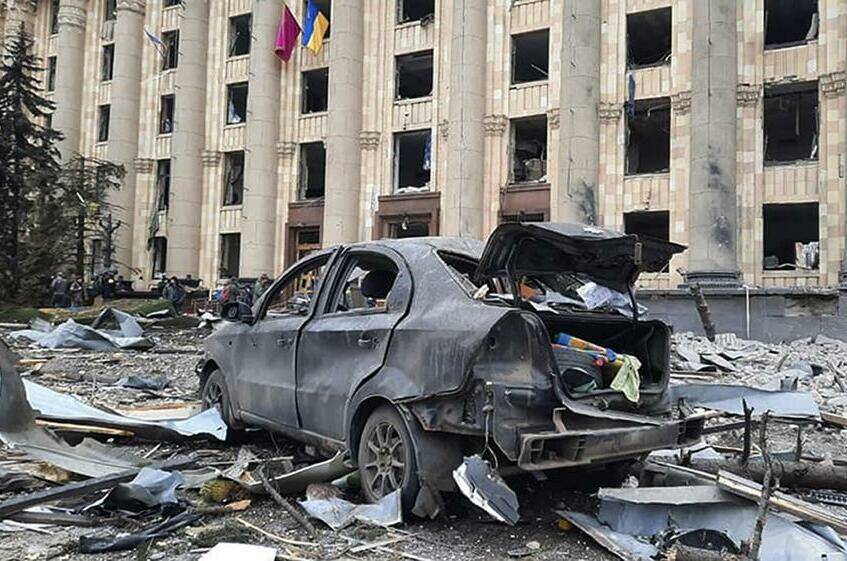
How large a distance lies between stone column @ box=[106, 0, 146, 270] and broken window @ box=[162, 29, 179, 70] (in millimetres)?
1300

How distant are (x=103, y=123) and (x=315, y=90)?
12.3m

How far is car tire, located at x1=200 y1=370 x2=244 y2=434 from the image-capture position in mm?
6098

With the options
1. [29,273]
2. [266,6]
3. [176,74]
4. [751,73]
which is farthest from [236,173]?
[751,73]

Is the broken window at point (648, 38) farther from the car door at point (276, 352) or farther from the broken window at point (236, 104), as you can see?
the car door at point (276, 352)

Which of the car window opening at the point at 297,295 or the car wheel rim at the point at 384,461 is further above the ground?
the car window opening at the point at 297,295

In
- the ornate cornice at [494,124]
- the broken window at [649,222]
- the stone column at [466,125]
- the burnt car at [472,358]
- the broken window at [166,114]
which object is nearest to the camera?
the burnt car at [472,358]

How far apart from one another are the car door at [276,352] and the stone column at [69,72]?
3275cm

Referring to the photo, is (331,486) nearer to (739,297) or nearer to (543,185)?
(739,297)

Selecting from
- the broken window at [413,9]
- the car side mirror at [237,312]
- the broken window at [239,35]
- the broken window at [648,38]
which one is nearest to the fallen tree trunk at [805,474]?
the car side mirror at [237,312]

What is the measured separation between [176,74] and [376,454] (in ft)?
97.5

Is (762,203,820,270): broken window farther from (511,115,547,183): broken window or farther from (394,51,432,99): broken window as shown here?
(394,51,432,99): broken window

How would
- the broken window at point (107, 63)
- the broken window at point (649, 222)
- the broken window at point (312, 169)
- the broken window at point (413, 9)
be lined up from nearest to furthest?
the broken window at point (649, 222) → the broken window at point (413, 9) → the broken window at point (312, 169) → the broken window at point (107, 63)

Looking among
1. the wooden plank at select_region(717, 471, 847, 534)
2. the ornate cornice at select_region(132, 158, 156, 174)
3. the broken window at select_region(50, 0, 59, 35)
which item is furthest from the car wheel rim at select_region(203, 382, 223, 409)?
the broken window at select_region(50, 0, 59, 35)

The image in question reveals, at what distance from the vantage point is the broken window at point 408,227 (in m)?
25.6
